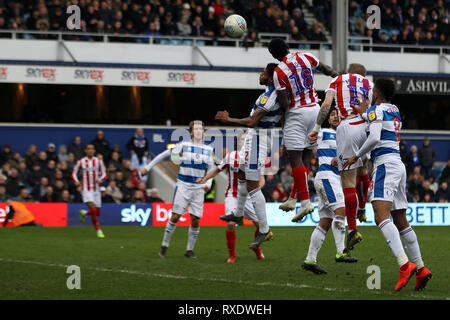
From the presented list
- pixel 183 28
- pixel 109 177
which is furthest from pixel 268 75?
pixel 183 28

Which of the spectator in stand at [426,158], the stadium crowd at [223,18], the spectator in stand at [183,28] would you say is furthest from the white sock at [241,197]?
the spectator in stand at [426,158]

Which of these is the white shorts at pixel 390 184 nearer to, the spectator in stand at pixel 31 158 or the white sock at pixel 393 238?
the white sock at pixel 393 238

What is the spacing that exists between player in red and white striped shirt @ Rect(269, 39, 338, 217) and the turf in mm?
1275

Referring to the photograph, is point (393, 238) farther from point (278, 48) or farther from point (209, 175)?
point (209, 175)

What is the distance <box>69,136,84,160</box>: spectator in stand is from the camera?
27.0 meters

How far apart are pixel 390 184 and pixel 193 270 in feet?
11.1

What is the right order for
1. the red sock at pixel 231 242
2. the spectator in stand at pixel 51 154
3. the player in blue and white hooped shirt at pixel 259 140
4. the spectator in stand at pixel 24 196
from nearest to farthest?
the player in blue and white hooped shirt at pixel 259 140, the red sock at pixel 231 242, the spectator in stand at pixel 24 196, the spectator in stand at pixel 51 154

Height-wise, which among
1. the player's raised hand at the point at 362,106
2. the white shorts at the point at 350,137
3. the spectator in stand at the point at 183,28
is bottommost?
the white shorts at the point at 350,137

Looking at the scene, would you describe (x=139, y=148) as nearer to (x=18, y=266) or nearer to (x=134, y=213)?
(x=134, y=213)

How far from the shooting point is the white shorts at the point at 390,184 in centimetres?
950

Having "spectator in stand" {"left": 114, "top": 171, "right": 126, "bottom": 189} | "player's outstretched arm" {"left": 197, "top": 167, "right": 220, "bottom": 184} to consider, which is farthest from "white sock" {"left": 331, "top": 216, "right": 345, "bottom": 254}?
"spectator in stand" {"left": 114, "top": 171, "right": 126, "bottom": 189}

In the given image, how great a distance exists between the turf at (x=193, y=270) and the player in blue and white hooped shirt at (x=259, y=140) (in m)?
0.92

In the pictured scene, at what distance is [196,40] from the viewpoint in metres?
29.8
